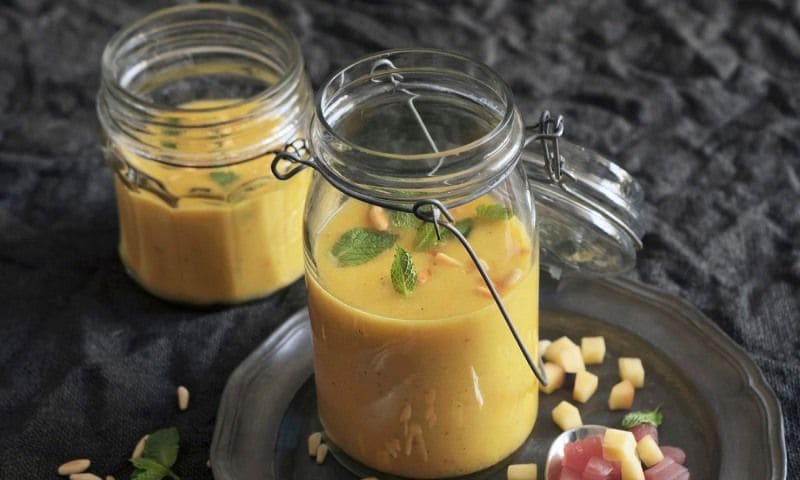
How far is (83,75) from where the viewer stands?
8.10ft

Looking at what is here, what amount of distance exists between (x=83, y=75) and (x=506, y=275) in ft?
4.61

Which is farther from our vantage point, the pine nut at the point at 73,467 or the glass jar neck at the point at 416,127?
the pine nut at the point at 73,467

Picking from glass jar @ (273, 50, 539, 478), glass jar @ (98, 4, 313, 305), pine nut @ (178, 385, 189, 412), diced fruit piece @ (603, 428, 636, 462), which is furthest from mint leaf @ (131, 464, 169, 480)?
diced fruit piece @ (603, 428, 636, 462)

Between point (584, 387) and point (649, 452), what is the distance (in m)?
0.17

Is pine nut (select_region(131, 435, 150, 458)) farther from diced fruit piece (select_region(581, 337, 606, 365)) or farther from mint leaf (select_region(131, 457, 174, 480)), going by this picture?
diced fruit piece (select_region(581, 337, 606, 365))

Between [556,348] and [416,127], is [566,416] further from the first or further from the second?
[416,127]

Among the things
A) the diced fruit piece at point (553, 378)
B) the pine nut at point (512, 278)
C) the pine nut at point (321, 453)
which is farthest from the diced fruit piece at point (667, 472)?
the pine nut at point (321, 453)

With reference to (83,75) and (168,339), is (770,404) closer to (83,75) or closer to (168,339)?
(168,339)

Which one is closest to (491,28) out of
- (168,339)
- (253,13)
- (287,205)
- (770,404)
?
(253,13)

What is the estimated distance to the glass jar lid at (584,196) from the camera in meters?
1.50

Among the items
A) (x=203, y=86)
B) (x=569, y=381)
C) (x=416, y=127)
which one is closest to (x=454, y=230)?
(x=416, y=127)

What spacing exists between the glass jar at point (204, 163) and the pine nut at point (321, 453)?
0.41 metres

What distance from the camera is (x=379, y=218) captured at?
1.43 m

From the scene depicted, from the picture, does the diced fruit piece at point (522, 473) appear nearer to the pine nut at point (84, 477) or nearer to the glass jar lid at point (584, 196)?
the glass jar lid at point (584, 196)
